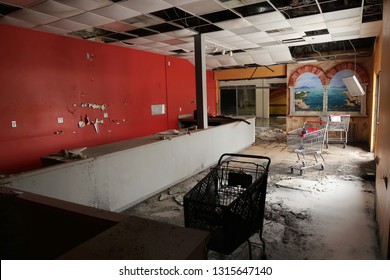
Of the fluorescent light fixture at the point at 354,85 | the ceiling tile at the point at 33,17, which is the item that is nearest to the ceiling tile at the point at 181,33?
the ceiling tile at the point at 33,17

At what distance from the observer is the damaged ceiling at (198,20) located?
14.0 feet

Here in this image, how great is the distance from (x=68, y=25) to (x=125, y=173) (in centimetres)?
306

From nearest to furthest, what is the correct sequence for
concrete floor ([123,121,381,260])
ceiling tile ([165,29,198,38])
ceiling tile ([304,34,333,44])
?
concrete floor ([123,121,381,260]), ceiling tile ([165,29,198,38]), ceiling tile ([304,34,333,44])

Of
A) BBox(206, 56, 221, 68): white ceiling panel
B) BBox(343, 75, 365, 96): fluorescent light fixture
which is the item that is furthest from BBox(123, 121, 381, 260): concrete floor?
BBox(206, 56, 221, 68): white ceiling panel

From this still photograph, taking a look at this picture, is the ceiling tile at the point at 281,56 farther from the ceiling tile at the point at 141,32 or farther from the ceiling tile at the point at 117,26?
the ceiling tile at the point at 117,26

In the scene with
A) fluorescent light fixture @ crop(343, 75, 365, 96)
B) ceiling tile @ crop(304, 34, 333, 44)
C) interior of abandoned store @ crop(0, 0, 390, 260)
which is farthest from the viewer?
fluorescent light fixture @ crop(343, 75, 365, 96)

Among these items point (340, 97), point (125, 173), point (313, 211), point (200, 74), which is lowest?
point (313, 211)

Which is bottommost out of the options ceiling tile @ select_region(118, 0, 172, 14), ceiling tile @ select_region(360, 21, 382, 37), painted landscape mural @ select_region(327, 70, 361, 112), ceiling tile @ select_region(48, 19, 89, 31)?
painted landscape mural @ select_region(327, 70, 361, 112)

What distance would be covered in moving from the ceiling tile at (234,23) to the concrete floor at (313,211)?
9.67ft

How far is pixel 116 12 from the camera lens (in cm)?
448

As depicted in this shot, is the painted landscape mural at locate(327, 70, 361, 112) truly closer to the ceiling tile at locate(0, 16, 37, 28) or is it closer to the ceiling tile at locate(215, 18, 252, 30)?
the ceiling tile at locate(215, 18, 252, 30)

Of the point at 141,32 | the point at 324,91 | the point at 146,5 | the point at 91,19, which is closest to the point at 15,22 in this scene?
the point at 91,19

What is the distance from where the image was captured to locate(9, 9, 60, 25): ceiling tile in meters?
4.34

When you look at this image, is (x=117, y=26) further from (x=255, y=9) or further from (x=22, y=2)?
(x=255, y=9)
